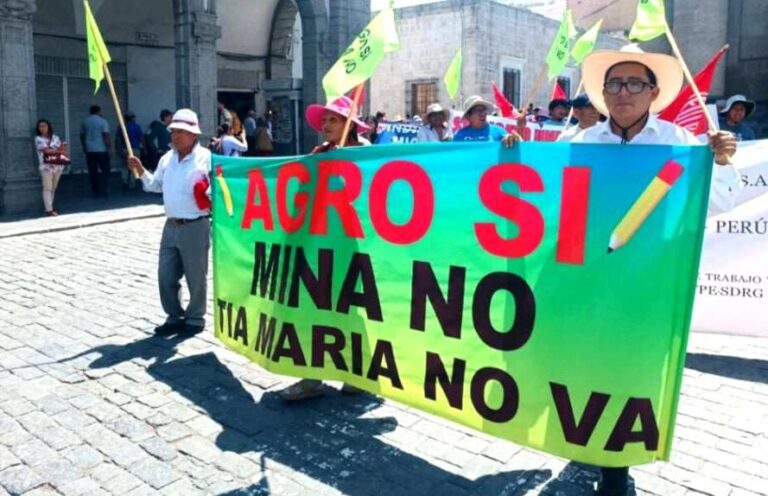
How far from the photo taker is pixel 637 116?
3.20m

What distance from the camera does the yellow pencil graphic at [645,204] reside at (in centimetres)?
280

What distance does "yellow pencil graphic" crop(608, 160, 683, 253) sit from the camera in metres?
2.80

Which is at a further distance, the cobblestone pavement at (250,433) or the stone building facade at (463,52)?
the stone building facade at (463,52)

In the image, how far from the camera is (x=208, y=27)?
15.4 meters

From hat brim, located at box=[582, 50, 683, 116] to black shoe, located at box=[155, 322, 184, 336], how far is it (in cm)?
383

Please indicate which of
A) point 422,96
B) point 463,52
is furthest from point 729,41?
point 422,96

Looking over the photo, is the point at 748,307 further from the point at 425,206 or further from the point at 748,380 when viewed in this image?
the point at 425,206

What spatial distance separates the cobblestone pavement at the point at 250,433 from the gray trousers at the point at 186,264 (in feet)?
0.87

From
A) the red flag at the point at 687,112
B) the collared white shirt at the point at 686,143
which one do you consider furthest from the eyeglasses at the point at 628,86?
the red flag at the point at 687,112

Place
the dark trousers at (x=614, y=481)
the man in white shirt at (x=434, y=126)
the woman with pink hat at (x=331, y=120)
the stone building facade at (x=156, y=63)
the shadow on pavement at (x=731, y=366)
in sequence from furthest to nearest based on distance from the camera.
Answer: the stone building facade at (x=156, y=63), the man in white shirt at (x=434, y=126), the shadow on pavement at (x=731, y=366), the woman with pink hat at (x=331, y=120), the dark trousers at (x=614, y=481)

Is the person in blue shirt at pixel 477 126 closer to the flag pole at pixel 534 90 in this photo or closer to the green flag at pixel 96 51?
the flag pole at pixel 534 90

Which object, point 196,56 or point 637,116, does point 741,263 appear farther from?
point 196,56

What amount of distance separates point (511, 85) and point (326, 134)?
25.0m

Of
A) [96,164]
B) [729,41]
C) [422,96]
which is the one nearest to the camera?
[729,41]
